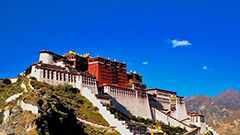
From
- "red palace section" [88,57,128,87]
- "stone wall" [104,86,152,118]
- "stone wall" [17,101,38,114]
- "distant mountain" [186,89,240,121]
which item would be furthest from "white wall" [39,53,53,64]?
"distant mountain" [186,89,240,121]

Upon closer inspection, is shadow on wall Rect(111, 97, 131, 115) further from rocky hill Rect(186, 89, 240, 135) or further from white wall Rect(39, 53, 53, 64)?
rocky hill Rect(186, 89, 240, 135)

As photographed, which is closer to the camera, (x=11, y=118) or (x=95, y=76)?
(x=11, y=118)

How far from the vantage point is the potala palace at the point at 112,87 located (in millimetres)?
65238

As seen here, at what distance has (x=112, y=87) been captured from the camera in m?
72.1

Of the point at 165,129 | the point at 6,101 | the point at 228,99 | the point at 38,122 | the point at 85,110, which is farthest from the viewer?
the point at 228,99

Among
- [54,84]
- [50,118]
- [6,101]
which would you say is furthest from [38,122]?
[54,84]

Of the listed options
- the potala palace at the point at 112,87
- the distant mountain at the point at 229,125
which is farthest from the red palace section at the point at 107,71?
the distant mountain at the point at 229,125

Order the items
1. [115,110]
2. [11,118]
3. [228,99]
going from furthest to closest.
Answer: [228,99] < [115,110] < [11,118]

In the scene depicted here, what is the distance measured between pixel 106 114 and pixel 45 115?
19.4 metres

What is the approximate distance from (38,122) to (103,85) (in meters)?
31.1

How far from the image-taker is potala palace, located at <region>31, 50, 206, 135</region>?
65.2 metres

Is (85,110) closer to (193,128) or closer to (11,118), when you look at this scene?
(11,118)

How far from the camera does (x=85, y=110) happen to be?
6078cm

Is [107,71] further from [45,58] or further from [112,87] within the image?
[45,58]
